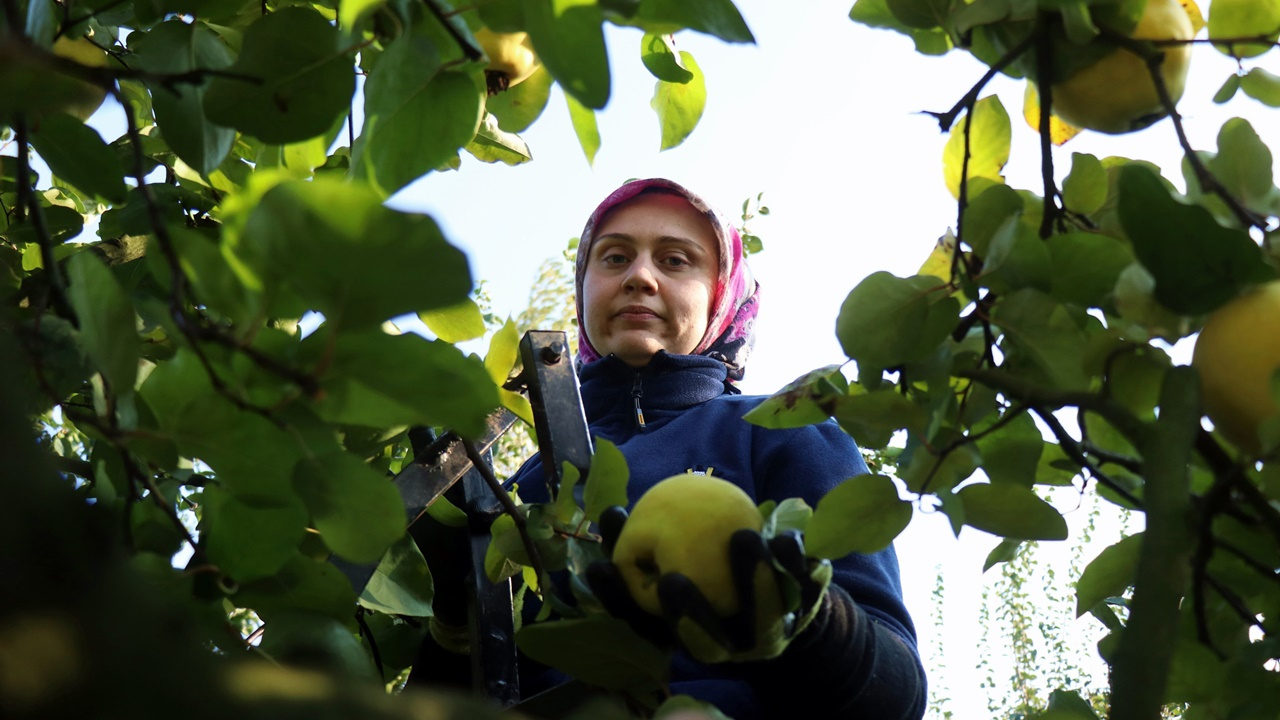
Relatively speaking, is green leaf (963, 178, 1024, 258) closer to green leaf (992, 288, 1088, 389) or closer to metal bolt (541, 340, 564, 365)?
green leaf (992, 288, 1088, 389)

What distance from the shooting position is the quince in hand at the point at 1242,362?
548mm

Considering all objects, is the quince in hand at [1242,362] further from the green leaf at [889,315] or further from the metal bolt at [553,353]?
Result: the metal bolt at [553,353]

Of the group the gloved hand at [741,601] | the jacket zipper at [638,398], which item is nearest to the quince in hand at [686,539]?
the gloved hand at [741,601]

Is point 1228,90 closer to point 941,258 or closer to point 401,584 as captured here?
point 941,258

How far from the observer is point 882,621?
1.30m

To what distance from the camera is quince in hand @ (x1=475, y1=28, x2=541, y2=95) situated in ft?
2.52

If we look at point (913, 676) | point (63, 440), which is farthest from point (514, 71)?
point (63, 440)

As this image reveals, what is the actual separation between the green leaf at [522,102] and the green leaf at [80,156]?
0.96 feet

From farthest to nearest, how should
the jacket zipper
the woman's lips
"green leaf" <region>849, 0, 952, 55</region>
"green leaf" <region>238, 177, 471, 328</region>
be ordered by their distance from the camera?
the woman's lips
the jacket zipper
"green leaf" <region>849, 0, 952, 55</region>
"green leaf" <region>238, 177, 471, 328</region>

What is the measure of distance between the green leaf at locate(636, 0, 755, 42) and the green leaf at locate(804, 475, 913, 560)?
26 cm

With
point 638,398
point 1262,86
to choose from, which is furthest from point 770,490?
point 1262,86

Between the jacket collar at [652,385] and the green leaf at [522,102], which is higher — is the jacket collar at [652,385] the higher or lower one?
the higher one

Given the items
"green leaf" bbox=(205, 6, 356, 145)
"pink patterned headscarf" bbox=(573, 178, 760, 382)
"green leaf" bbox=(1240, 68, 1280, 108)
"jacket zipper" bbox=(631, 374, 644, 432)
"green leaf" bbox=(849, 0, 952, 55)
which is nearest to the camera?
"green leaf" bbox=(205, 6, 356, 145)

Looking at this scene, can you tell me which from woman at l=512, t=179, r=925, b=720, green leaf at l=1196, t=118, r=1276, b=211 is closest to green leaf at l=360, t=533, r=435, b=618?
woman at l=512, t=179, r=925, b=720
